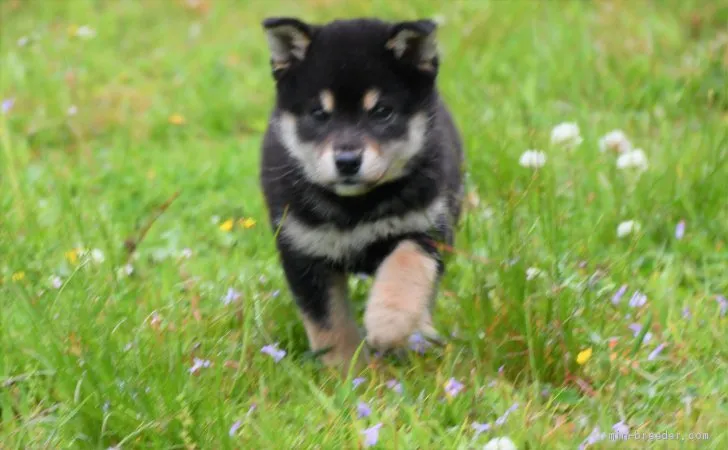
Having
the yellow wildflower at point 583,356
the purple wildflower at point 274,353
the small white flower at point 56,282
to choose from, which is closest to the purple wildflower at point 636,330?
the yellow wildflower at point 583,356

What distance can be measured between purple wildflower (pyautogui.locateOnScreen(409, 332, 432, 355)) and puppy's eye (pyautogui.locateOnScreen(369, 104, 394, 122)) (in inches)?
29.7

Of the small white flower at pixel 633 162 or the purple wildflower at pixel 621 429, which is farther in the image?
the small white flower at pixel 633 162

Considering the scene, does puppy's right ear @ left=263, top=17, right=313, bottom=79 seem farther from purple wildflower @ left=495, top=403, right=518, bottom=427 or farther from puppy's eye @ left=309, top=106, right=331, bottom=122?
purple wildflower @ left=495, top=403, right=518, bottom=427

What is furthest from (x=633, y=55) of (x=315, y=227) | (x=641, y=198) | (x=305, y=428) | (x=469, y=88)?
(x=305, y=428)

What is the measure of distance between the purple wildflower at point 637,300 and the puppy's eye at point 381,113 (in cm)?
101

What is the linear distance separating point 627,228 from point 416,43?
110cm

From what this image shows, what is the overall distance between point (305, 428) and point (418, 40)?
144cm

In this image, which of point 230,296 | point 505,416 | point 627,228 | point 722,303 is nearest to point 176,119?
point 230,296

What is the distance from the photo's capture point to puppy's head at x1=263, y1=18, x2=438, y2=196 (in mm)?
3477

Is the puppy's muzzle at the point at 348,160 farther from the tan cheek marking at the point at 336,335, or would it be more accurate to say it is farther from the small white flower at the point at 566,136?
the small white flower at the point at 566,136

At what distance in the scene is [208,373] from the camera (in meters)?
2.85

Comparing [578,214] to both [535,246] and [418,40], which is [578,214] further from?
[418,40]

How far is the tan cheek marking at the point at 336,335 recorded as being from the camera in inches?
138

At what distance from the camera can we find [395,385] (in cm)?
316
